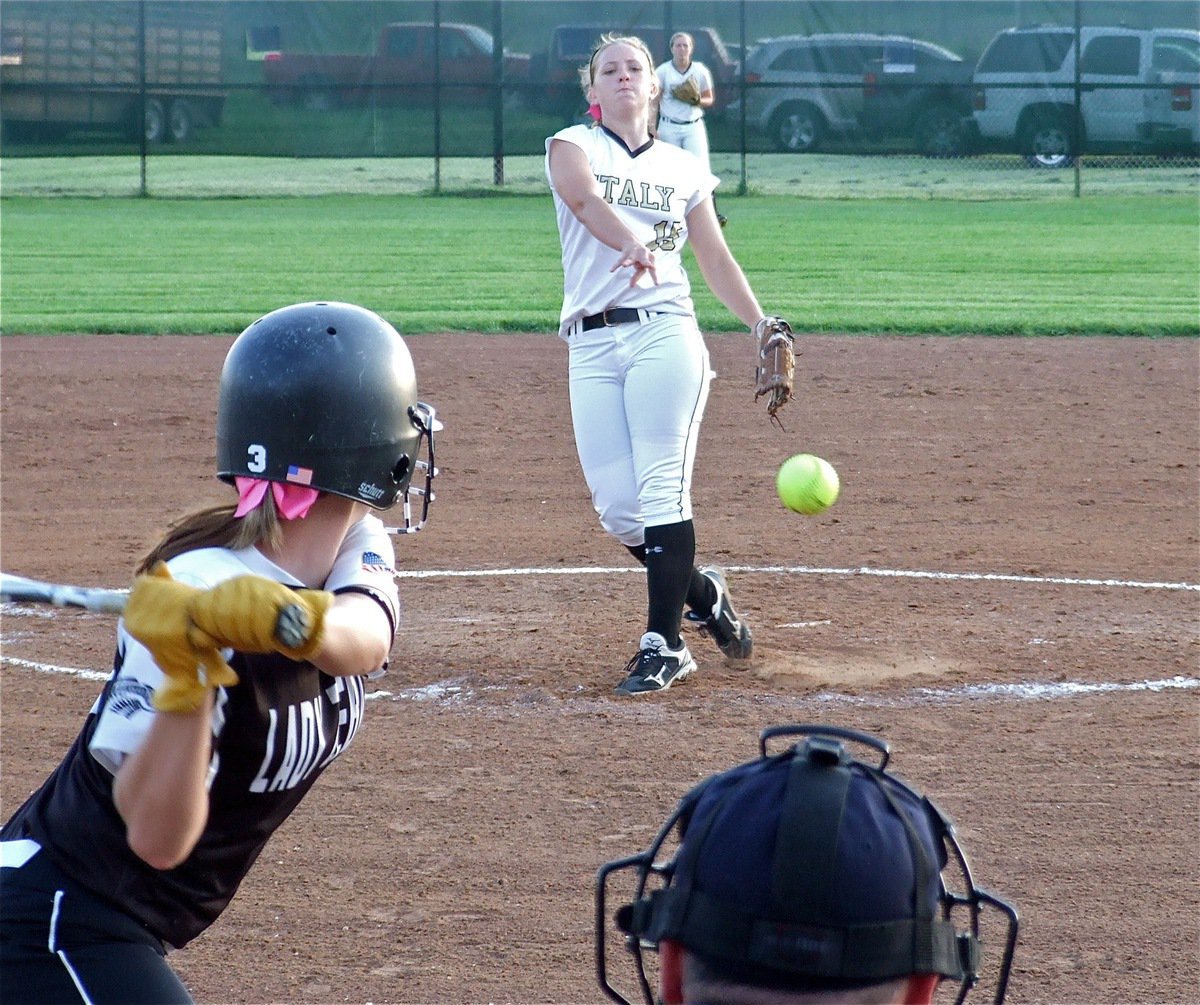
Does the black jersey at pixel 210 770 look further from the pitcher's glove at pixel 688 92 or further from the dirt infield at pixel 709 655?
the pitcher's glove at pixel 688 92

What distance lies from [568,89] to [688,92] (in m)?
6.69

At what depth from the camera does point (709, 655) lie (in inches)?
241

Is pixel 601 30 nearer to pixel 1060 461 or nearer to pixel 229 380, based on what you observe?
pixel 1060 461

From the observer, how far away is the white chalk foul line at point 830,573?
22.2ft

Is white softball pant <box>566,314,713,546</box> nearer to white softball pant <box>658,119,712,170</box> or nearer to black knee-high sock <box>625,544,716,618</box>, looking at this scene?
black knee-high sock <box>625,544,716,618</box>

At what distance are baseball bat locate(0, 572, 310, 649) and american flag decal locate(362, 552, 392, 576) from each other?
1.35ft

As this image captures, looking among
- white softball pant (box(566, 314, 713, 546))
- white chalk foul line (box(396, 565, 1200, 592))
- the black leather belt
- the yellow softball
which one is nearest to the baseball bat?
white softball pant (box(566, 314, 713, 546))

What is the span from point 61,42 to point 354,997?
2366 centimetres

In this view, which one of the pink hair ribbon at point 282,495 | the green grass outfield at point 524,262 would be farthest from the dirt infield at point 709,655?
the green grass outfield at point 524,262

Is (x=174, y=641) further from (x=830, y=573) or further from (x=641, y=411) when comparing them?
(x=830, y=573)

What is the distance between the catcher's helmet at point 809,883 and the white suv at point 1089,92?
2296 cm

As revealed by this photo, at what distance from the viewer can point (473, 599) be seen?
6660 millimetres

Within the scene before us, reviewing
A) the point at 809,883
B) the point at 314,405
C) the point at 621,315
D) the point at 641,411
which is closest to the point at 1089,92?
the point at 621,315

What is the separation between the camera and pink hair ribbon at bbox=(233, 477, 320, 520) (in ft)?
8.23
